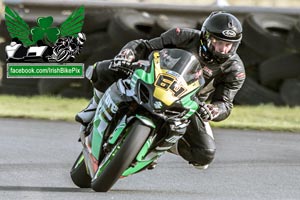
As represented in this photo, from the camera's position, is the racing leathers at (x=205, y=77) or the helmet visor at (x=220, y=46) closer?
the helmet visor at (x=220, y=46)

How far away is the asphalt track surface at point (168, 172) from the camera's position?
596 cm

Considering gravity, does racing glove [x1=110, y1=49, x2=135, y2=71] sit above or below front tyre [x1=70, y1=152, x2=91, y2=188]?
above

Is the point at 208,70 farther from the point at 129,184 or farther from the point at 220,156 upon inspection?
the point at 220,156

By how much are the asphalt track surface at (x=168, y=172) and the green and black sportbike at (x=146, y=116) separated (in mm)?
561

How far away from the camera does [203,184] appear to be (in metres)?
6.50

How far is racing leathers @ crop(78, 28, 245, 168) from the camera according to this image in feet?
18.3

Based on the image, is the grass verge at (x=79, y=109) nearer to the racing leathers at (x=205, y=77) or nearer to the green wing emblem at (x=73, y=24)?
the green wing emblem at (x=73, y=24)

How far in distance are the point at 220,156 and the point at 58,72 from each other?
5122 mm

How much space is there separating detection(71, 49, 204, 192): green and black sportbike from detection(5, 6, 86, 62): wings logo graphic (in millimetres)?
7010

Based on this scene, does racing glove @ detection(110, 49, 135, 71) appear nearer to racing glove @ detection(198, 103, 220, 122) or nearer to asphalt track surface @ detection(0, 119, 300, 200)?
racing glove @ detection(198, 103, 220, 122)

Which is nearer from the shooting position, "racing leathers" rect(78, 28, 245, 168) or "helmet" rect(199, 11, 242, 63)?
"helmet" rect(199, 11, 242, 63)

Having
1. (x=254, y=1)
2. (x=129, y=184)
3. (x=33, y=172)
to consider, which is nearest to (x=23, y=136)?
(x=33, y=172)

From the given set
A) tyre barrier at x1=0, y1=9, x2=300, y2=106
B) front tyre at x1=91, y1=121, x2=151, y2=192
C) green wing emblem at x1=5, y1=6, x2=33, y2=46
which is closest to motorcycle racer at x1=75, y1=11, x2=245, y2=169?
front tyre at x1=91, y1=121, x2=151, y2=192

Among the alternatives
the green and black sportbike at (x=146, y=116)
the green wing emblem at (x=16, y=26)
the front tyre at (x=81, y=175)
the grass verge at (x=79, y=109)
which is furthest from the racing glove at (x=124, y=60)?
the green wing emblem at (x=16, y=26)
